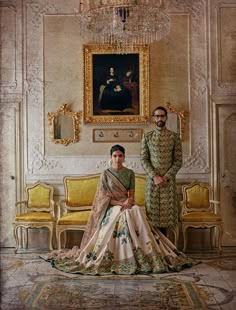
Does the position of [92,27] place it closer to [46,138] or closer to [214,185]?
[46,138]

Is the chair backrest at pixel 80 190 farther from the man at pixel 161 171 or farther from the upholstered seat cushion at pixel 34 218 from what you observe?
the man at pixel 161 171

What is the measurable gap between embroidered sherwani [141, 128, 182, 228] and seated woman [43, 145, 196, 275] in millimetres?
339

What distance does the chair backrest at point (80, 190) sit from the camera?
793cm

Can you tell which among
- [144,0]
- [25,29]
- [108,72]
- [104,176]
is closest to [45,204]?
[104,176]

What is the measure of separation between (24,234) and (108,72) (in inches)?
113

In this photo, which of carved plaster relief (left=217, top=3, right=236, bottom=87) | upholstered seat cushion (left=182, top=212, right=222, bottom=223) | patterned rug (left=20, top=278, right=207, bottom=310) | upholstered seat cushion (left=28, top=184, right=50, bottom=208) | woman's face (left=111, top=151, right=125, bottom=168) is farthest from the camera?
carved plaster relief (left=217, top=3, right=236, bottom=87)

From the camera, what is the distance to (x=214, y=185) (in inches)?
321

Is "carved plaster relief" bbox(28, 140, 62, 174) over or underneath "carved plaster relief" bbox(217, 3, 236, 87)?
underneath

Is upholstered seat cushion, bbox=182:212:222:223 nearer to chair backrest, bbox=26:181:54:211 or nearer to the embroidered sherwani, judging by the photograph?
the embroidered sherwani

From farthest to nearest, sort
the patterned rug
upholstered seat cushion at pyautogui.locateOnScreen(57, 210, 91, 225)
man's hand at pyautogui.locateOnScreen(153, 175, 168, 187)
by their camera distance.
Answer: upholstered seat cushion at pyautogui.locateOnScreen(57, 210, 91, 225) < man's hand at pyautogui.locateOnScreen(153, 175, 168, 187) < the patterned rug

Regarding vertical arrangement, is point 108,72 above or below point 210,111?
above

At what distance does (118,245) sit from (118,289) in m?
1.03

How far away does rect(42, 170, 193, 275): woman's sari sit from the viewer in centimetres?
609

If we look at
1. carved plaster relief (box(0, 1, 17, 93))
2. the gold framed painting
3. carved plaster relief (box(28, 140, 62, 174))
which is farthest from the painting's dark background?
carved plaster relief (box(0, 1, 17, 93))
